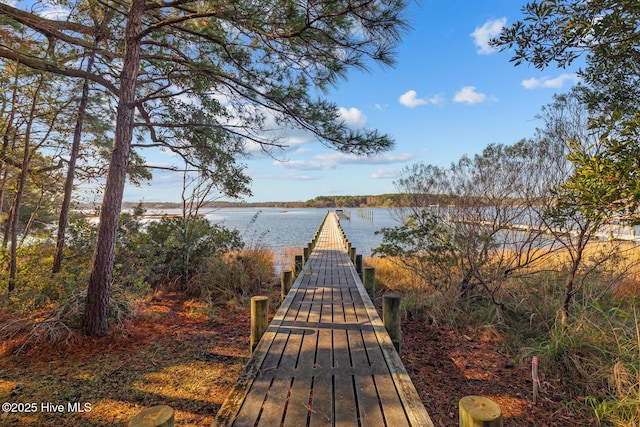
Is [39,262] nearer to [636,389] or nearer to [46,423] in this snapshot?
[46,423]

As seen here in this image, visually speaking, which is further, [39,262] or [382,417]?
[39,262]

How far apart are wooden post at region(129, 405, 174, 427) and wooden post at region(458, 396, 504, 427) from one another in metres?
1.51

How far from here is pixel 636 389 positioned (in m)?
2.87

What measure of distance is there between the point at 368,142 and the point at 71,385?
178 inches

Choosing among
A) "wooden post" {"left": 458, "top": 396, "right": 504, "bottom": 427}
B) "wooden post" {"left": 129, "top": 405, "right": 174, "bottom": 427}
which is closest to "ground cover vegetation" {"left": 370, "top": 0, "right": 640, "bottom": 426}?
"wooden post" {"left": 458, "top": 396, "right": 504, "bottom": 427}

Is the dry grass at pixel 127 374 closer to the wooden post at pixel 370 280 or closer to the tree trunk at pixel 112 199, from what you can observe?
the tree trunk at pixel 112 199

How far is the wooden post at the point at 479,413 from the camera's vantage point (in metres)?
1.50

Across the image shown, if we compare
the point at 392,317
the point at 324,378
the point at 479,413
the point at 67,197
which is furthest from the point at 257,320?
the point at 67,197

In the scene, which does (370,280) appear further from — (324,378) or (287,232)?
(287,232)

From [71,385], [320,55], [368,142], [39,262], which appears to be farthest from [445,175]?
[39,262]

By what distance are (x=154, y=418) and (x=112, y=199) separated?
3454mm

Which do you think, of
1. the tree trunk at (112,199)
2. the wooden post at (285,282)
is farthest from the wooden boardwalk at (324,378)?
the tree trunk at (112,199)

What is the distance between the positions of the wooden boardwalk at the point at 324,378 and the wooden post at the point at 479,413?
1.39ft

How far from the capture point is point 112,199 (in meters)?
4.03
